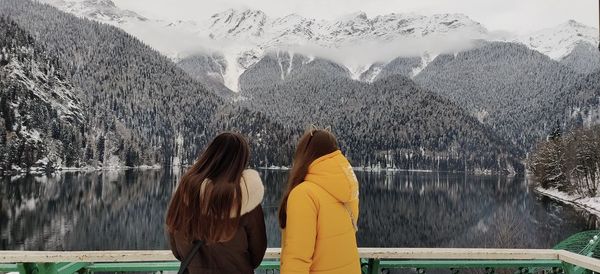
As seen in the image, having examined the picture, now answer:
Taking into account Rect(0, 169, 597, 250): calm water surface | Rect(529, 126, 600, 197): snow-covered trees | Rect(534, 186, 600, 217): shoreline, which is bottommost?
Rect(0, 169, 597, 250): calm water surface

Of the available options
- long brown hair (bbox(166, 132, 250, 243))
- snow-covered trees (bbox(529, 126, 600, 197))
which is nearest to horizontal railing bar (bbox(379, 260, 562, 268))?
long brown hair (bbox(166, 132, 250, 243))

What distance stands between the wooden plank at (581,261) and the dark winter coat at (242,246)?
215 centimetres

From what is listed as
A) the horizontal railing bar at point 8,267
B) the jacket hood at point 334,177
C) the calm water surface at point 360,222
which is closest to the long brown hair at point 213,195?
the jacket hood at point 334,177

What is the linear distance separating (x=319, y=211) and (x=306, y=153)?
336mm

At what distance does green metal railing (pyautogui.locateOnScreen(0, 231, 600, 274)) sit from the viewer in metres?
3.14

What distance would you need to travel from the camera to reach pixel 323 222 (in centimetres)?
265

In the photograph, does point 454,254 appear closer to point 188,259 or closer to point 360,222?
point 188,259

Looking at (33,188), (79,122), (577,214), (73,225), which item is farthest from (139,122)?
(577,214)

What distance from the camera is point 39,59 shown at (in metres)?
135

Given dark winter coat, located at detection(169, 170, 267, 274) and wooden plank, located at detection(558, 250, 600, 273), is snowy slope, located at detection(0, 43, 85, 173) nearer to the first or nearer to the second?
dark winter coat, located at detection(169, 170, 267, 274)

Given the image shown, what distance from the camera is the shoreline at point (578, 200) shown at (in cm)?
4847

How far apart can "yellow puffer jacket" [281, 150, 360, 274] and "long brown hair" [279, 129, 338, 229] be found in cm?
4

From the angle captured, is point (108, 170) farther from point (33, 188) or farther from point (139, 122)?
point (33, 188)

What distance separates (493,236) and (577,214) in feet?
41.0
